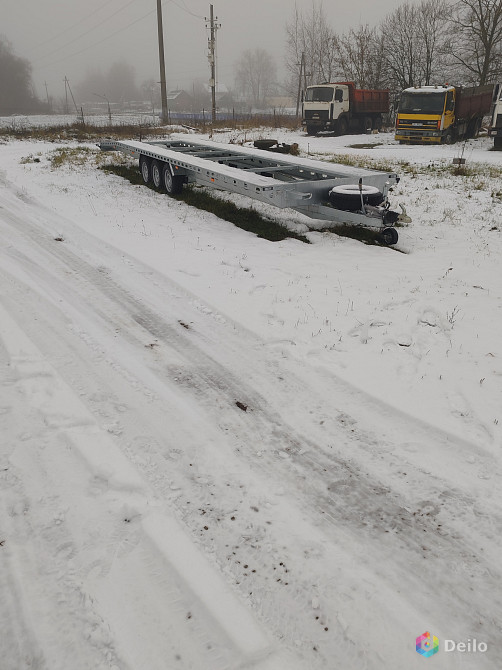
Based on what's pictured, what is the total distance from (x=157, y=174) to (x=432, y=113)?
17580 millimetres

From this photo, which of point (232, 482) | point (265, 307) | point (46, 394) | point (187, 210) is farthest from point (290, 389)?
point (187, 210)

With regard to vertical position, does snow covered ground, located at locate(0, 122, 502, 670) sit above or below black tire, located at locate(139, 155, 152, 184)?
below

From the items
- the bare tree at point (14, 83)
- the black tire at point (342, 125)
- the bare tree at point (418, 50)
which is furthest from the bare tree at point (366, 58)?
the bare tree at point (14, 83)

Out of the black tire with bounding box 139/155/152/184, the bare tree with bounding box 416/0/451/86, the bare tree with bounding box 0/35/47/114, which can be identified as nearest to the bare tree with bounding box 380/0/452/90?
the bare tree with bounding box 416/0/451/86

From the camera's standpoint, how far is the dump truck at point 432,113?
73.6 feet

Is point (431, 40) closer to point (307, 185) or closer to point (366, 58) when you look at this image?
point (366, 58)

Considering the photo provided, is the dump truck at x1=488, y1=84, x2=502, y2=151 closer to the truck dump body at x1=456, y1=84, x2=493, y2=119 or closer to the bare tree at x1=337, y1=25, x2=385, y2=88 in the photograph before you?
the truck dump body at x1=456, y1=84, x2=493, y2=119

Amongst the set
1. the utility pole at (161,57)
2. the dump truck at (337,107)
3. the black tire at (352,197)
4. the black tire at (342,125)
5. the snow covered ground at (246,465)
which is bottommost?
the snow covered ground at (246,465)

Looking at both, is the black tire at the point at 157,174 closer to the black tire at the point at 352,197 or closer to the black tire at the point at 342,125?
the black tire at the point at 352,197

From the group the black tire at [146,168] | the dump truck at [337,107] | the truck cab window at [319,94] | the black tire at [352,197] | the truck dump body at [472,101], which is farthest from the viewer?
the dump truck at [337,107]

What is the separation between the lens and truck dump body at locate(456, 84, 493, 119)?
24031mm

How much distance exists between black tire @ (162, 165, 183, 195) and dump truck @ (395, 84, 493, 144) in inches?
679

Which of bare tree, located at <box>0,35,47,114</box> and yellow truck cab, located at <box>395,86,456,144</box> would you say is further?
bare tree, located at <box>0,35,47,114</box>

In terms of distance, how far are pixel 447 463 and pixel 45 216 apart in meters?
8.76
